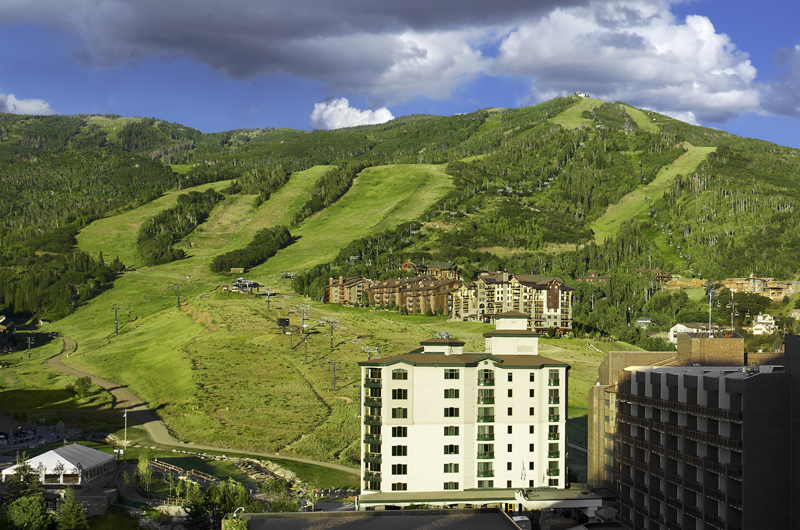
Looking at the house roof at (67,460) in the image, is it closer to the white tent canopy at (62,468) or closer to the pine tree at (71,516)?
the white tent canopy at (62,468)

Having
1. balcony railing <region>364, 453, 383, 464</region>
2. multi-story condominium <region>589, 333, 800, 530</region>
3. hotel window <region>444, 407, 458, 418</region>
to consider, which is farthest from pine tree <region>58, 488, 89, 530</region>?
multi-story condominium <region>589, 333, 800, 530</region>

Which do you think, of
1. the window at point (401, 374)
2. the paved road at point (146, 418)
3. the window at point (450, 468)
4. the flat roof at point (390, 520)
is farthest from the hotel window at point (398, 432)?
the paved road at point (146, 418)

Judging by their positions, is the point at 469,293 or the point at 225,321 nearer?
the point at 225,321

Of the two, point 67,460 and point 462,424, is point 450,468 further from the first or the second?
point 67,460

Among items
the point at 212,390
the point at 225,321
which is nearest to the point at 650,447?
the point at 212,390

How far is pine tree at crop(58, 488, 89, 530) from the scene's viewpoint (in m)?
53.7

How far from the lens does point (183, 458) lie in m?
87.6

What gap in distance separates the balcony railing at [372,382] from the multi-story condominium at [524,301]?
400 ft

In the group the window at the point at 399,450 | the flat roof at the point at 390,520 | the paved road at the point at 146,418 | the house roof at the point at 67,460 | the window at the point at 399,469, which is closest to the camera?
the flat roof at the point at 390,520

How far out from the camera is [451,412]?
64.2 metres

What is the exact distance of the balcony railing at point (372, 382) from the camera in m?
63.8

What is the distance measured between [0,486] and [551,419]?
50.1m

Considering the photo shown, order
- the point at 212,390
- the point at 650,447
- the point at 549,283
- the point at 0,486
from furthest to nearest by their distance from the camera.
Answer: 1. the point at 549,283
2. the point at 212,390
3. the point at 0,486
4. the point at 650,447

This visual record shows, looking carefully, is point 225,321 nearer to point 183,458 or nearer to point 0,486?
point 183,458
